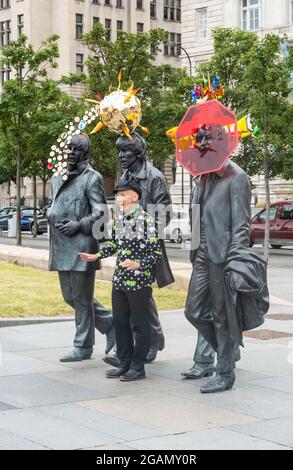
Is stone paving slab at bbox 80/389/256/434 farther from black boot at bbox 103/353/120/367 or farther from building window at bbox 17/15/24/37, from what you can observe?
building window at bbox 17/15/24/37

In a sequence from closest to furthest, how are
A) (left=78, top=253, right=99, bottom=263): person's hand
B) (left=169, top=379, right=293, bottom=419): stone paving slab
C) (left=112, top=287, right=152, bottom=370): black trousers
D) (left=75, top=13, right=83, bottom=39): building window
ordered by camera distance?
(left=169, top=379, right=293, bottom=419): stone paving slab, (left=112, top=287, right=152, bottom=370): black trousers, (left=78, top=253, right=99, bottom=263): person's hand, (left=75, top=13, right=83, bottom=39): building window

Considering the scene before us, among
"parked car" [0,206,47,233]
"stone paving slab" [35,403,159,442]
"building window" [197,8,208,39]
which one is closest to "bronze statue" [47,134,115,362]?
"stone paving slab" [35,403,159,442]

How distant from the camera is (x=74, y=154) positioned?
8625mm

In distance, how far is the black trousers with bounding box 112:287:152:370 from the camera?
772 cm

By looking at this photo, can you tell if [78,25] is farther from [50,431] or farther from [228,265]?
[50,431]

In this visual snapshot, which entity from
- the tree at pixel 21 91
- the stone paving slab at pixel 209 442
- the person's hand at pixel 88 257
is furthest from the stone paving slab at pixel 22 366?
the tree at pixel 21 91

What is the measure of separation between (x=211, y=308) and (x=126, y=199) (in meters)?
1.13

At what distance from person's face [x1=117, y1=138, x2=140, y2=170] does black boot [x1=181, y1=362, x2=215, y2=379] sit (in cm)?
184

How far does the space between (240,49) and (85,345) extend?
25933 millimetres

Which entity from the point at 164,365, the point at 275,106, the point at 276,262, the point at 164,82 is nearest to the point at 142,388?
the point at 164,365

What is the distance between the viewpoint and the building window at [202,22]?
2271 inches

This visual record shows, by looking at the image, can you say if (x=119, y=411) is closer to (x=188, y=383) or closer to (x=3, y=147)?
(x=188, y=383)

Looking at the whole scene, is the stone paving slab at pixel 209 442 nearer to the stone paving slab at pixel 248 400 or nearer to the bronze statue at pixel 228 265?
the stone paving slab at pixel 248 400

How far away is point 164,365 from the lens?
28.1 feet
